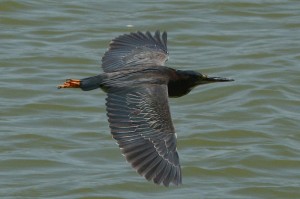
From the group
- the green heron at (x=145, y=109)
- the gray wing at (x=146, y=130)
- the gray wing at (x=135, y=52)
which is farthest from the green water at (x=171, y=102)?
the gray wing at (x=146, y=130)

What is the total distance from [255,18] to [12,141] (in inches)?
188

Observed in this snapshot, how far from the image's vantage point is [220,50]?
44.4ft

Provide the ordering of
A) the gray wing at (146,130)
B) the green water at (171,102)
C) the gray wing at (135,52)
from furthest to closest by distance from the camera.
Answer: the green water at (171,102)
the gray wing at (135,52)
the gray wing at (146,130)

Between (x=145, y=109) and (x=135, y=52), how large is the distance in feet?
5.22

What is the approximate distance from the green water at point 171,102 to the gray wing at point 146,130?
173cm

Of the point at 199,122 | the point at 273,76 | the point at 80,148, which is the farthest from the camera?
the point at 273,76

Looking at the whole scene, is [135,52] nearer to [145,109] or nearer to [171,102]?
[145,109]

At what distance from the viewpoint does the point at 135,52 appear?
962 centimetres

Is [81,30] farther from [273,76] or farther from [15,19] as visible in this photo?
[273,76]

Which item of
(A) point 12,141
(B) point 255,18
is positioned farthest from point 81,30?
→ (A) point 12,141

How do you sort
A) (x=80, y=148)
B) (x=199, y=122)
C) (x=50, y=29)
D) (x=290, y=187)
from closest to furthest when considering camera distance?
(x=290, y=187) < (x=80, y=148) < (x=199, y=122) < (x=50, y=29)

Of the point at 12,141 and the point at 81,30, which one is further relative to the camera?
the point at 81,30

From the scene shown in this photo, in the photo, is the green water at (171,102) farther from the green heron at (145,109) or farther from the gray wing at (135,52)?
the green heron at (145,109)

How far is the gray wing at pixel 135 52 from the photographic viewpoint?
9.31 metres
